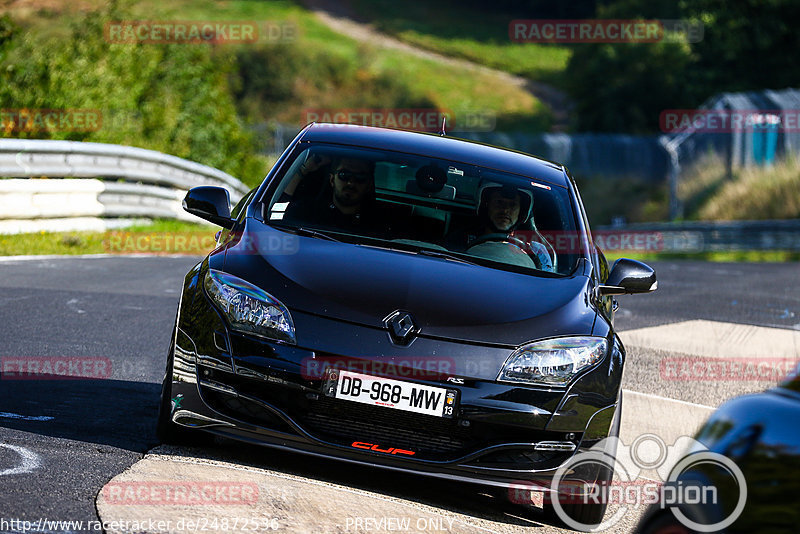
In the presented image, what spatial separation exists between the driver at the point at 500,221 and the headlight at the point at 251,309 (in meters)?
1.20

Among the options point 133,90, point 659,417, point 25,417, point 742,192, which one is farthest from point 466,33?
point 25,417

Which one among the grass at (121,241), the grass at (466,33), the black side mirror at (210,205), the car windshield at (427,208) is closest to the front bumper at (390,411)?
the car windshield at (427,208)

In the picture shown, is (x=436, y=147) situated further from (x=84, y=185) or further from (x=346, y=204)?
(x=84, y=185)

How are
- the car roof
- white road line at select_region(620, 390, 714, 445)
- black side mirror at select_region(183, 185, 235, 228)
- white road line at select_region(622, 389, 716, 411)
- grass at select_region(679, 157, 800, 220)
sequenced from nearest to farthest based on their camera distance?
black side mirror at select_region(183, 185, 235, 228) < the car roof < white road line at select_region(620, 390, 714, 445) < white road line at select_region(622, 389, 716, 411) < grass at select_region(679, 157, 800, 220)

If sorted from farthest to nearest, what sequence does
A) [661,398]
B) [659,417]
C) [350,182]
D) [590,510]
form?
1. [661,398]
2. [659,417]
3. [350,182]
4. [590,510]

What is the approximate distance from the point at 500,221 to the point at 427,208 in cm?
43

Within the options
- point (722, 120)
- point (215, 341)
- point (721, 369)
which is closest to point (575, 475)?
point (215, 341)

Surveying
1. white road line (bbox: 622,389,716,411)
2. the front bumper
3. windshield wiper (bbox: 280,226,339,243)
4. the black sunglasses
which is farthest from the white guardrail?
the front bumper

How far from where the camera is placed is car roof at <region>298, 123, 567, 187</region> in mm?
6418

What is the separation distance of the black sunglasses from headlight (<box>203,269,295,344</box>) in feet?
3.94

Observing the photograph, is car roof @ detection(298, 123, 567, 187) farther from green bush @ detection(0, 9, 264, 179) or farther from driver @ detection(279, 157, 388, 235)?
green bush @ detection(0, 9, 264, 179)

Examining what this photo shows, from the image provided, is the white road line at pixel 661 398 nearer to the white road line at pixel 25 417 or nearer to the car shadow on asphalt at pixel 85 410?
the car shadow on asphalt at pixel 85 410

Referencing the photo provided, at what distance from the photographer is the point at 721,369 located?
30.3 feet

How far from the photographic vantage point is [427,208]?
6.36 metres
